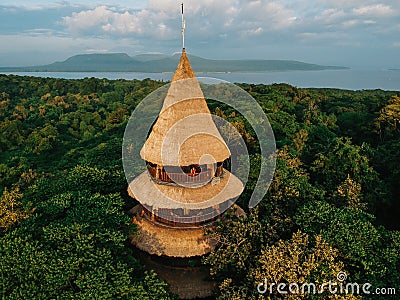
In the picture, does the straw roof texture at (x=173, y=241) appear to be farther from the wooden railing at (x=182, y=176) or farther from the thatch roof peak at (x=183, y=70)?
the thatch roof peak at (x=183, y=70)

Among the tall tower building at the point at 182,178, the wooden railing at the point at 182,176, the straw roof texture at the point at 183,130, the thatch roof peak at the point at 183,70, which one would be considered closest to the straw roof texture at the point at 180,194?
the tall tower building at the point at 182,178

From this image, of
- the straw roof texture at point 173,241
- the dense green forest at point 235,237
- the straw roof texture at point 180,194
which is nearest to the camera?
the dense green forest at point 235,237

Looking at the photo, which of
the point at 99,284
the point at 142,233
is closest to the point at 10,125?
the point at 142,233

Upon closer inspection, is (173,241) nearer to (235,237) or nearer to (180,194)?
(180,194)

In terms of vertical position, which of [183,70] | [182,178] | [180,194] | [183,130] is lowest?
[180,194]

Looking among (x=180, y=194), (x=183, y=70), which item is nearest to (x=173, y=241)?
(x=180, y=194)

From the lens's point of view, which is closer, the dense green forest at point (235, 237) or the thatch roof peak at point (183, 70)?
the dense green forest at point (235, 237)
